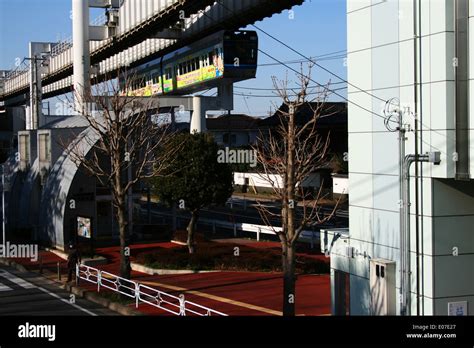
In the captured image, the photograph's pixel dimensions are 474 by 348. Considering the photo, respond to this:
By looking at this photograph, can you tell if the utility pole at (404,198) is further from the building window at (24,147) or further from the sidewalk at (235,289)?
the building window at (24,147)

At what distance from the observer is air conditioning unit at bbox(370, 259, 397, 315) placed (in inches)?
296

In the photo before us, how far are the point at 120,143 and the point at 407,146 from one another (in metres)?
8.77

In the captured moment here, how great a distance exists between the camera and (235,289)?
13992mm

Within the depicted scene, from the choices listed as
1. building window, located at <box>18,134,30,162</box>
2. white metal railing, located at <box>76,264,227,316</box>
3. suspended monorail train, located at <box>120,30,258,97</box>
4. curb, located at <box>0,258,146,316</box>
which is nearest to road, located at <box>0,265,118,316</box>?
curb, located at <box>0,258,146,316</box>

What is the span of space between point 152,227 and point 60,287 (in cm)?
997

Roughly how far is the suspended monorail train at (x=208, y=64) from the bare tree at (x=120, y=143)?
59.4 inches

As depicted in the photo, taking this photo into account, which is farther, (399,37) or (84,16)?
(84,16)

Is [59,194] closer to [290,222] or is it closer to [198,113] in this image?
[198,113]

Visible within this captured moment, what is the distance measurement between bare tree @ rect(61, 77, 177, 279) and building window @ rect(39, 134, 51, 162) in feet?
6.68

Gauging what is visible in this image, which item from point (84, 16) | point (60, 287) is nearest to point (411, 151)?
point (60, 287)

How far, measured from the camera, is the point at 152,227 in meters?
24.7

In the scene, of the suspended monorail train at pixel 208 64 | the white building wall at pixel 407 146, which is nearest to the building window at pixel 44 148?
the suspended monorail train at pixel 208 64

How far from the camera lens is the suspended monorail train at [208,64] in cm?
2388
